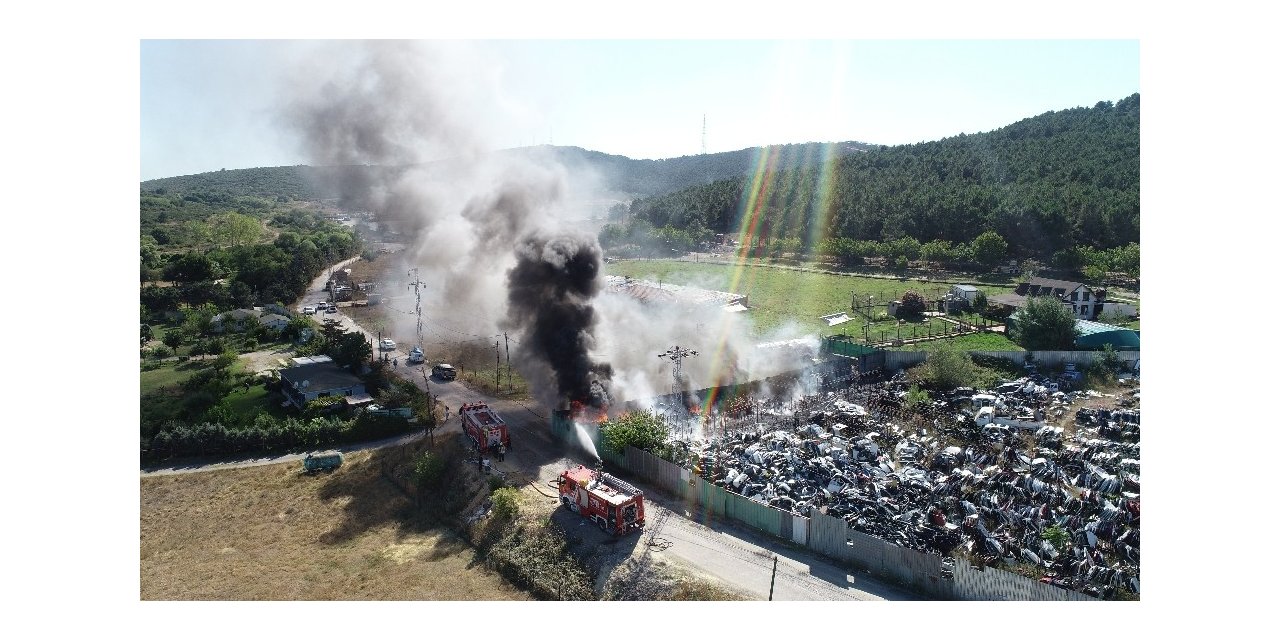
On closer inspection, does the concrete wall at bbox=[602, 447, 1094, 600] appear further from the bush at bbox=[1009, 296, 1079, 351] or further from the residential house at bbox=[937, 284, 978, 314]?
the residential house at bbox=[937, 284, 978, 314]

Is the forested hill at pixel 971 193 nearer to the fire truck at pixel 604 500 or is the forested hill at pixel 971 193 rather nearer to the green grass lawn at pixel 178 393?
the green grass lawn at pixel 178 393

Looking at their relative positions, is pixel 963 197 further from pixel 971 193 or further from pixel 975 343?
pixel 975 343

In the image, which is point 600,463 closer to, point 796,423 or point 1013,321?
point 796,423

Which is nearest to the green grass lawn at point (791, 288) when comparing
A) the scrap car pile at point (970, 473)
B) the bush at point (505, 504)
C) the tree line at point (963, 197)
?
the tree line at point (963, 197)

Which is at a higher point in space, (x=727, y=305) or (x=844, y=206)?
(x=844, y=206)

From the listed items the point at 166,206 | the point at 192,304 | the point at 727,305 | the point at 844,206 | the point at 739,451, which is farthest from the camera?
the point at 166,206

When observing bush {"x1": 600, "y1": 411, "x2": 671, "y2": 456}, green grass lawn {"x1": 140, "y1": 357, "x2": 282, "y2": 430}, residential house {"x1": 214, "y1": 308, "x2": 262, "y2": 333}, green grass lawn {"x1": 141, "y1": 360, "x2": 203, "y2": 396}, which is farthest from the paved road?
residential house {"x1": 214, "y1": 308, "x2": 262, "y2": 333}

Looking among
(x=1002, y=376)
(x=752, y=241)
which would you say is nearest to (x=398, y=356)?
(x=1002, y=376)
